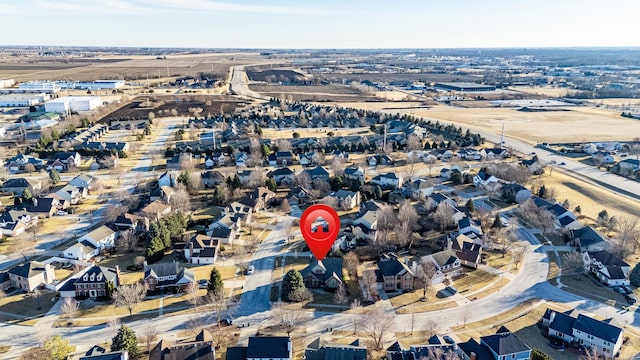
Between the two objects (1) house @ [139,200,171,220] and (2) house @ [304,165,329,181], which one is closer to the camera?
(1) house @ [139,200,171,220]

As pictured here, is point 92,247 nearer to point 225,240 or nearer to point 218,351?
point 225,240

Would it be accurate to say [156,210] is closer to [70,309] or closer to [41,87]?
[70,309]

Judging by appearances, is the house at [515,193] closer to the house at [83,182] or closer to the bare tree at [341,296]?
the bare tree at [341,296]

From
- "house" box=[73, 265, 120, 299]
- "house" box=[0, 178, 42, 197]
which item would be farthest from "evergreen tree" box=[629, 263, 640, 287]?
"house" box=[0, 178, 42, 197]

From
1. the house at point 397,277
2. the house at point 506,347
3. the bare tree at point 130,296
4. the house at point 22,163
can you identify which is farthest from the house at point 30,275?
the house at point 22,163

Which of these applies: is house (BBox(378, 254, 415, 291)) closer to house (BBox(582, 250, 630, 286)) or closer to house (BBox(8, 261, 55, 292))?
house (BBox(582, 250, 630, 286))

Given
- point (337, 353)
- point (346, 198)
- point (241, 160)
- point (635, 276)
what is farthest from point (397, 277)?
point (241, 160)

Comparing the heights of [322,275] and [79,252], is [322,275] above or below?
below
